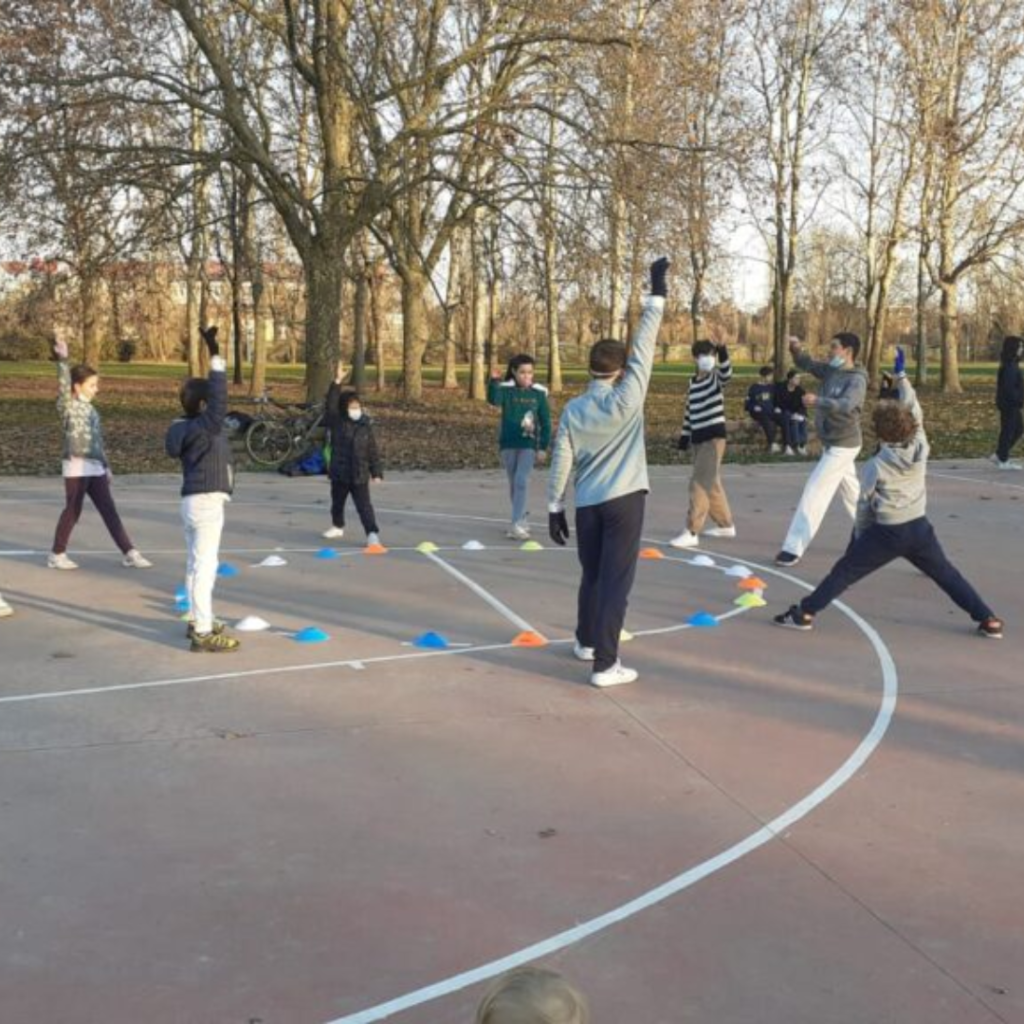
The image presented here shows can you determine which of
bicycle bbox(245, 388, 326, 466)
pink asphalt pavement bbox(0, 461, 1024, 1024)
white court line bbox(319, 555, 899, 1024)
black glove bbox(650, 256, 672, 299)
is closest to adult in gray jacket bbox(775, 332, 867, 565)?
pink asphalt pavement bbox(0, 461, 1024, 1024)

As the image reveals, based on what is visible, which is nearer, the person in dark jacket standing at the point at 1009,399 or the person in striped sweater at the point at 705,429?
the person in striped sweater at the point at 705,429

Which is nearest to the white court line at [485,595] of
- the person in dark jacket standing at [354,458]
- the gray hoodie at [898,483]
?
the person in dark jacket standing at [354,458]

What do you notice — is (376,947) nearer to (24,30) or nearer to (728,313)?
(24,30)

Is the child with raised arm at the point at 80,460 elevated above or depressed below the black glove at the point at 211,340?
below

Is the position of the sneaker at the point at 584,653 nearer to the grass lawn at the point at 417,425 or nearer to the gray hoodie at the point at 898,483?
the gray hoodie at the point at 898,483

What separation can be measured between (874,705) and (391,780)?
8.94 feet

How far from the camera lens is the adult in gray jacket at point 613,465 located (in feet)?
21.6

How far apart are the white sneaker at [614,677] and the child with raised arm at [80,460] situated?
4.99m

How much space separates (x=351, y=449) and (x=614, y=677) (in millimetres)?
5313

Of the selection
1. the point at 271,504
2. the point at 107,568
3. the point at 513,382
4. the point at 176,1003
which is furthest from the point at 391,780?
the point at 271,504

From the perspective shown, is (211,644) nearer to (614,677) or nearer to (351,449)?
(614,677)

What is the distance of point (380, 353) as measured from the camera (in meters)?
41.1

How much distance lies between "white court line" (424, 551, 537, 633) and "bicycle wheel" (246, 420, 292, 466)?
7818mm

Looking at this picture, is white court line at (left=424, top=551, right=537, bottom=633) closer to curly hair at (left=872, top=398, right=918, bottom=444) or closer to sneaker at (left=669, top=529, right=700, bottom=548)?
sneaker at (left=669, top=529, right=700, bottom=548)
